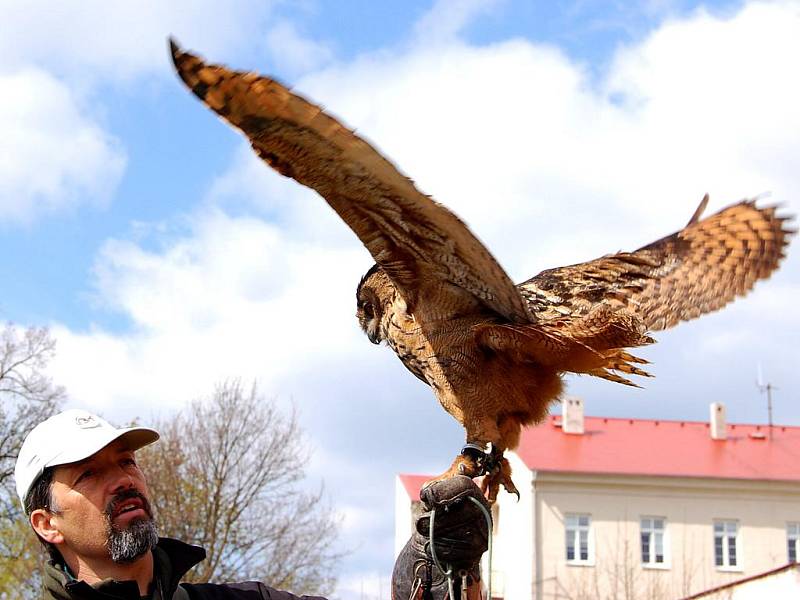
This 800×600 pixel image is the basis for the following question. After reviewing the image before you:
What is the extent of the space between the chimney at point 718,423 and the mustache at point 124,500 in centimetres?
3569

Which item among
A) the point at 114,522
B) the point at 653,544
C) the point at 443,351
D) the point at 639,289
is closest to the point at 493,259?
the point at 443,351

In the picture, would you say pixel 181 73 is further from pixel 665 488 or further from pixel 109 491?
pixel 665 488

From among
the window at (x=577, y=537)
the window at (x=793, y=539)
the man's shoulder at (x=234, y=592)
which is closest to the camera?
the man's shoulder at (x=234, y=592)

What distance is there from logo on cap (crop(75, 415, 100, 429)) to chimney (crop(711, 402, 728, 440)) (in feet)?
117

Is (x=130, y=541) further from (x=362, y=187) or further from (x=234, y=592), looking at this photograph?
(x=362, y=187)

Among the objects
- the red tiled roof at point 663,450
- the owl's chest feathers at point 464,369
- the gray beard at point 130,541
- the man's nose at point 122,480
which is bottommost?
the gray beard at point 130,541

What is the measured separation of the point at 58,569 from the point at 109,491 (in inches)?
12.4

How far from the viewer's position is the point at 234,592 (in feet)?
14.1

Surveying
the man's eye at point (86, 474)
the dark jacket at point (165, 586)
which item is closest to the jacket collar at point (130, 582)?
the dark jacket at point (165, 586)

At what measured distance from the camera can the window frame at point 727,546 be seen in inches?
1369

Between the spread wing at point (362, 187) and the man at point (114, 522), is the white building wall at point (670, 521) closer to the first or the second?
the spread wing at point (362, 187)

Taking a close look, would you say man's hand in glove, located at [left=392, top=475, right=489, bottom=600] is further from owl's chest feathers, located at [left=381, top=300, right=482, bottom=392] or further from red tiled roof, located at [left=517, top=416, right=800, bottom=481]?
red tiled roof, located at [left=517, top=416, right=800, bottom=481]

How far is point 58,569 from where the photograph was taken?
3941 mm

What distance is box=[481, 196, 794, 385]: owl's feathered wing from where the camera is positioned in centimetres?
447
